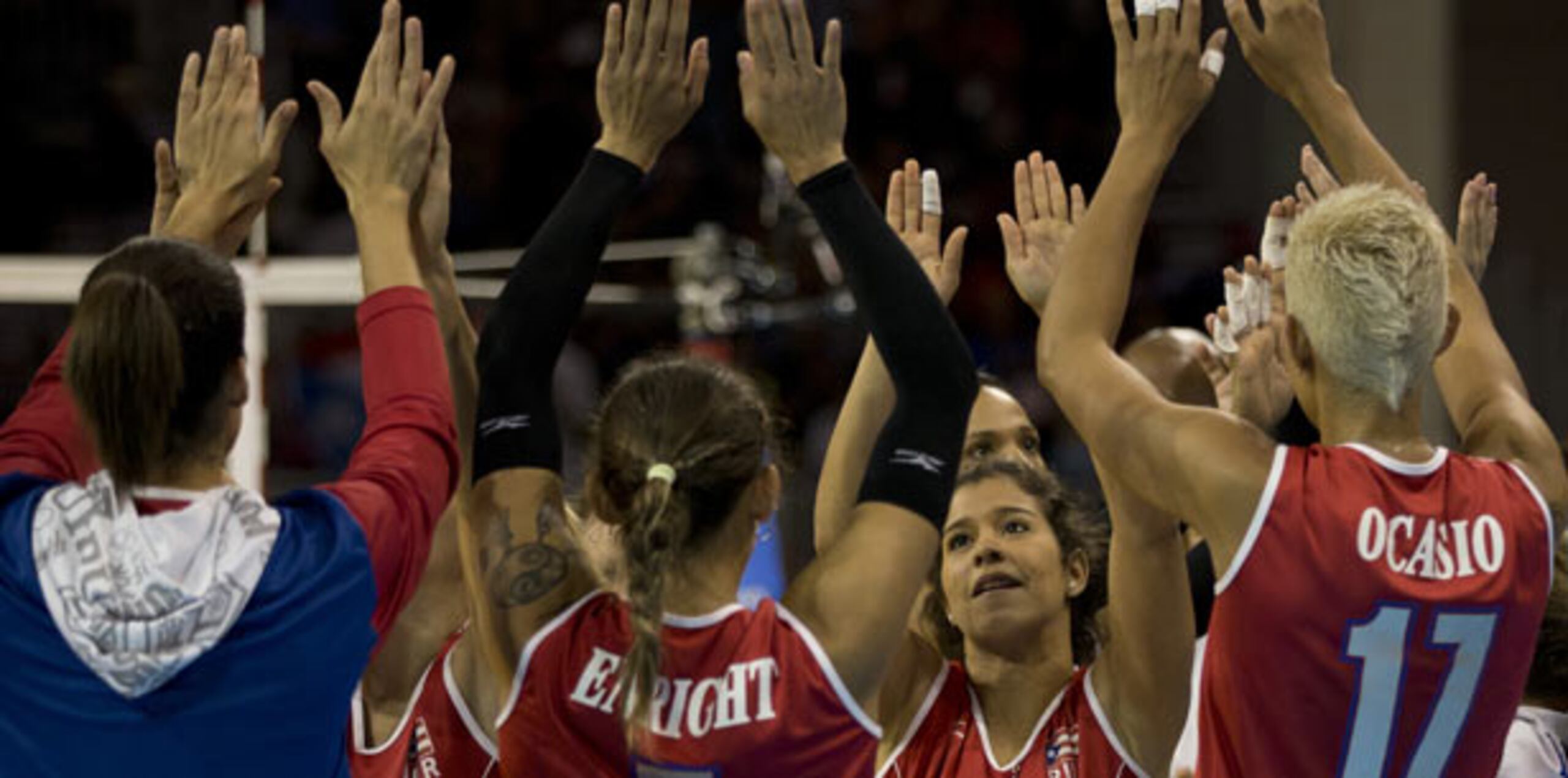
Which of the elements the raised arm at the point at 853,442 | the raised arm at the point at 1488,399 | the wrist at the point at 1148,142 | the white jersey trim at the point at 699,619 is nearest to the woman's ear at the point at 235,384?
the white jersey trim at the point at 699,619

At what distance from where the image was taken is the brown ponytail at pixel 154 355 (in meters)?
2.28

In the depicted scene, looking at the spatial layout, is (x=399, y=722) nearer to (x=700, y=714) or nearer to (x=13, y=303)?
(x=700, y=714)

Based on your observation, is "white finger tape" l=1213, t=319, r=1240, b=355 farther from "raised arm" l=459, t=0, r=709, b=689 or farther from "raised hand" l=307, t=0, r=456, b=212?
"raised hand" l=307, t=0, r=456, b=212

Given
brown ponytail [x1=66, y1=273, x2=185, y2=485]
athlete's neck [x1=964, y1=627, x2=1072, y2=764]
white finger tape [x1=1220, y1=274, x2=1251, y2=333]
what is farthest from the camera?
athlete's neck [x1=964, y1=627, x2=1072, y2=764]

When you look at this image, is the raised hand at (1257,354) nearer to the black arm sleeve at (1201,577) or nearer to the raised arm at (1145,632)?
the raised arm at (1145,632)

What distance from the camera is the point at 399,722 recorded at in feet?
11.1

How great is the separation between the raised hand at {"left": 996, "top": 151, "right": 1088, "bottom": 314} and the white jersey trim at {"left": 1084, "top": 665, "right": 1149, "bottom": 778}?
0.62 m

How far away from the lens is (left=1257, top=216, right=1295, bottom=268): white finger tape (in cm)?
320

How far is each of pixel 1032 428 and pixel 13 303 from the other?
428 centimetres

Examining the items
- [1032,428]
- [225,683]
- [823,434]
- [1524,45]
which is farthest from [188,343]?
[1524,45]

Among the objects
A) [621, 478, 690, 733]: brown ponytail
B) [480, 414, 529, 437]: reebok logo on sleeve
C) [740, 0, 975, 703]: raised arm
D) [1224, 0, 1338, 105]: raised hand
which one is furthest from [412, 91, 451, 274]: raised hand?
[1224, 0, 1338, 105]: raised hand

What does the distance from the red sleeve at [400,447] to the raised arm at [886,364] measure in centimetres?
48

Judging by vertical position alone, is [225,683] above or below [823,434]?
above

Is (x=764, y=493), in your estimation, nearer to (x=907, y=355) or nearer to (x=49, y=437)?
(x=907, y=355)
